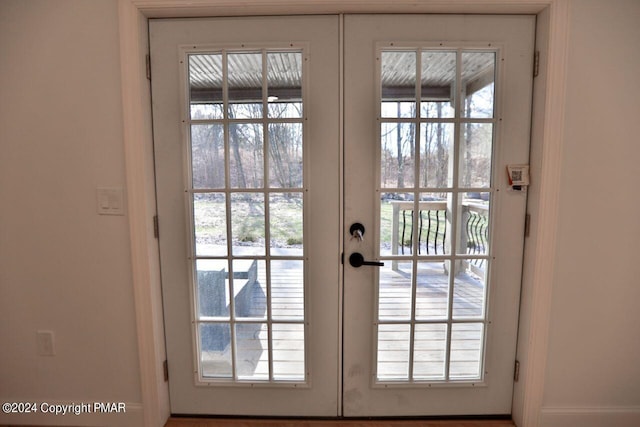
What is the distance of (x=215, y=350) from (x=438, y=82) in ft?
5.47

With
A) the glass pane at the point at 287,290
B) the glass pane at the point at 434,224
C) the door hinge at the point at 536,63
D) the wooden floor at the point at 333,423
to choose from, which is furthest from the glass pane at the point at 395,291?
the door hinge at the point at 536,63

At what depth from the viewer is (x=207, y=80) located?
1.29 metres

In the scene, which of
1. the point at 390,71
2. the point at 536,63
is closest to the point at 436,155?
the point at 390,71

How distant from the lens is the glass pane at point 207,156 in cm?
131

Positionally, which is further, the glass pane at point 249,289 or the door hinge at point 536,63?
the glass pane at point 249,289

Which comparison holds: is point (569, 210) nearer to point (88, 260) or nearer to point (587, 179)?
point (587, 179)

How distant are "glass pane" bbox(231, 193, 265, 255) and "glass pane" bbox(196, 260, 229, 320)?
13 centimetres

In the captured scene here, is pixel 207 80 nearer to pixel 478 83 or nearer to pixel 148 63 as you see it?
pixel 148 63

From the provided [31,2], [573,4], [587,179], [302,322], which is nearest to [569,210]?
[587,179]

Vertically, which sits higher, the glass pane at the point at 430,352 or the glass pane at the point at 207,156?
the glass pane at the point at 207,156

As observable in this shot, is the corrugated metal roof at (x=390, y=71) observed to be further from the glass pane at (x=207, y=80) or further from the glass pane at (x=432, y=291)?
the glass pane at (x=432, y=291)

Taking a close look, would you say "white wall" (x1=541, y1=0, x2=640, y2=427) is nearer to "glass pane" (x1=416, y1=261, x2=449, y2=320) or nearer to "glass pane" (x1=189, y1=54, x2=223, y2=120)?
"glass pane" (x1=416, y1=261, x2=449, y2=320)

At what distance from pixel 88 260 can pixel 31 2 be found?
1.15 meters

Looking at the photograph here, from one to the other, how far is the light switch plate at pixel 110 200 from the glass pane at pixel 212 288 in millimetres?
427
